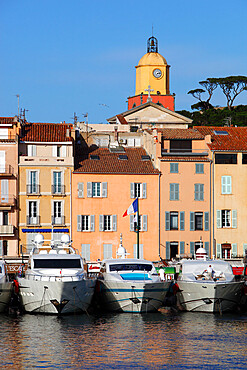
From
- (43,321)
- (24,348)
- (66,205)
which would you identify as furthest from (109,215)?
(24,348)

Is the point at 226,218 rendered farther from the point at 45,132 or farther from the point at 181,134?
the point at 45,132

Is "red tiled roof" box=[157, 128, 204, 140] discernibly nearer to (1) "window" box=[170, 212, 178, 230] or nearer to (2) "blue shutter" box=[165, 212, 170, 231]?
(1) "window" box=[170, 212, 178, 230]

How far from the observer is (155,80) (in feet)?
382

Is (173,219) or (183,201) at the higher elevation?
(183,201)

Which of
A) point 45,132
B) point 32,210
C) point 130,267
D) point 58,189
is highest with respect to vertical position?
point 45,132

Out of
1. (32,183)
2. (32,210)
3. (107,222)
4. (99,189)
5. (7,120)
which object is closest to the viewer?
(32,210)

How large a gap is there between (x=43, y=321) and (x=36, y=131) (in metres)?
37.3

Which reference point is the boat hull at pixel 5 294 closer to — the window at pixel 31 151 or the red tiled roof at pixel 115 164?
the red tiled roof at pixel 115 164

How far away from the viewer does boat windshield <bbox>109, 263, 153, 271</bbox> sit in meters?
51.7

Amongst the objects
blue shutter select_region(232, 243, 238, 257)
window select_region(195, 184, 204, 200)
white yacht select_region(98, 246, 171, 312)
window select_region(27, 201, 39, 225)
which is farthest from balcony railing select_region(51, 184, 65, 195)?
white yacht select_region(98, 246, 171, 312)

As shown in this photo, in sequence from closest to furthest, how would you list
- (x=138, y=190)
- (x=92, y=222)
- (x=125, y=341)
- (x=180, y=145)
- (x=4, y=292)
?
1. (x=125, y=341)
2. (x=4, y=292)
3. (x=92, y=222)
4. (x=138, y=190)
5. (x=180, y=145)

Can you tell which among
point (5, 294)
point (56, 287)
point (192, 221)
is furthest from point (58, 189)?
point (56, 287)

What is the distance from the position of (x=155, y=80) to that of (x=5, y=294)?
70381 millimetres

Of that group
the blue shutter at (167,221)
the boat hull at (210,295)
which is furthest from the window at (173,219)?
the boat hull at (210,295)
